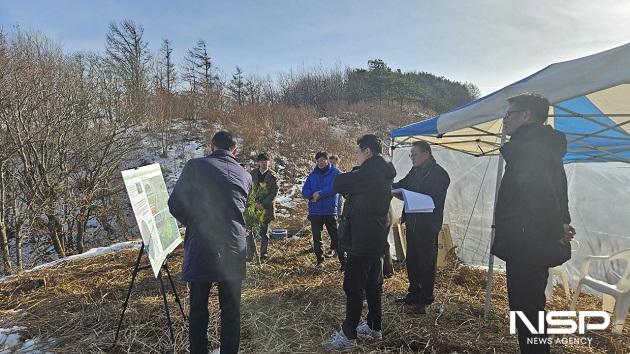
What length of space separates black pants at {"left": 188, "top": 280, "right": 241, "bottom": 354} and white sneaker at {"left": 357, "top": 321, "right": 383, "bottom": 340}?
3.68ft

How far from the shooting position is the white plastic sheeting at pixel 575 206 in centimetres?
554

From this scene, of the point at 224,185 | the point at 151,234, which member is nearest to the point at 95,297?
the point at 151,234

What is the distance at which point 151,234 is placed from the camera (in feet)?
9.91

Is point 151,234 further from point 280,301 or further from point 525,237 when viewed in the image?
point 525,237

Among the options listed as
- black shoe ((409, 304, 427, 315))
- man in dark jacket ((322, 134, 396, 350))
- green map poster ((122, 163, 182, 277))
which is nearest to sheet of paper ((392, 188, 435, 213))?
man in dark jacket ((322, 134, 396, 350))

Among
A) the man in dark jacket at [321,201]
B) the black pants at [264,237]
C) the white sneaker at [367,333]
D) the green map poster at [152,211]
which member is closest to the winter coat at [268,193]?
the black pants at [264,237]

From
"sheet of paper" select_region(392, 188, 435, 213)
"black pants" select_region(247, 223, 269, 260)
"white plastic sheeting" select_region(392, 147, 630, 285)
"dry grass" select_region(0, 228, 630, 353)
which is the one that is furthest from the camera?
"black pants" select_region(247, 223, 269, 260)

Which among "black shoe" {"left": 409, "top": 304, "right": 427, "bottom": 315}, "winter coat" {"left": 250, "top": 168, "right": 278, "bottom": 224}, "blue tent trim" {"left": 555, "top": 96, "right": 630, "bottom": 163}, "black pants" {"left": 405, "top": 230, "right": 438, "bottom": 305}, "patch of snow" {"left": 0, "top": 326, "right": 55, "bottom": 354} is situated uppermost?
"blue tent trim" {"left": 555, "top": 96, "right": 630, "bottom": 163}

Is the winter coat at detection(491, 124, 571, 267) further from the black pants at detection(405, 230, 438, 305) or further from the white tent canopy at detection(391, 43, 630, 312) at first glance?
the black pants at detection(405, 230, 438, 305)

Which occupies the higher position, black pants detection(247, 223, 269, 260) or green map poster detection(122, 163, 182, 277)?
green map poster detection(122, 163, 182, 277)

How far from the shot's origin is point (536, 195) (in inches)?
82.9

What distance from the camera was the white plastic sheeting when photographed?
554 centimetres

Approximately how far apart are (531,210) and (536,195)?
0.09 meters

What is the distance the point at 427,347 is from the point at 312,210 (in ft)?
8.75
